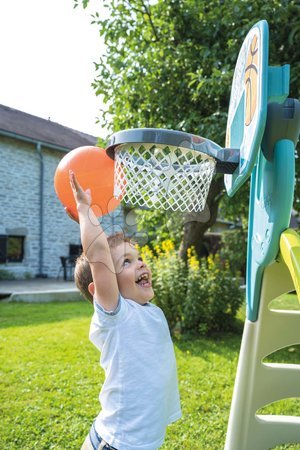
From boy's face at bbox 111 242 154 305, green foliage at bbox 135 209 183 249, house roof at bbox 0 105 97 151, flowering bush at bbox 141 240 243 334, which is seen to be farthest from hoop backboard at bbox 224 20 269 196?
house roof at bbox 0 105 97 151

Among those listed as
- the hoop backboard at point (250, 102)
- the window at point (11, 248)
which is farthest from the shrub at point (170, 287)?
the window at point (11, 248)

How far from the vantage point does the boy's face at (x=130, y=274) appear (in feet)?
5.46

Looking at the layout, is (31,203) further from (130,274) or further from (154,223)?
(130,274)

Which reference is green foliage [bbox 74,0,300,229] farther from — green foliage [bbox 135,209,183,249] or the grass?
the grass

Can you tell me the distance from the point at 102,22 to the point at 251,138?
5.03 m

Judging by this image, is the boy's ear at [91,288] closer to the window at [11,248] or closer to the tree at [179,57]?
the tree at [179,57]

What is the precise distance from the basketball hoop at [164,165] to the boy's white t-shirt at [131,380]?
440 millimetres

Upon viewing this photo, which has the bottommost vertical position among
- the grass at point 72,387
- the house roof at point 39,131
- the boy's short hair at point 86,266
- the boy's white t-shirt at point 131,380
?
the grass at point 72,387

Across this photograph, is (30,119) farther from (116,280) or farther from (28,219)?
(116,280)

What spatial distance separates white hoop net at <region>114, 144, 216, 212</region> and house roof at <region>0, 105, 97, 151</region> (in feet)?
40.6

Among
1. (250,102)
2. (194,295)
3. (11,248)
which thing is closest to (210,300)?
(194,295)

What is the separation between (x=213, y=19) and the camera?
530 cm

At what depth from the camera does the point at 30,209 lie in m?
14.9

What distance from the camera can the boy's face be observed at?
1.67m
